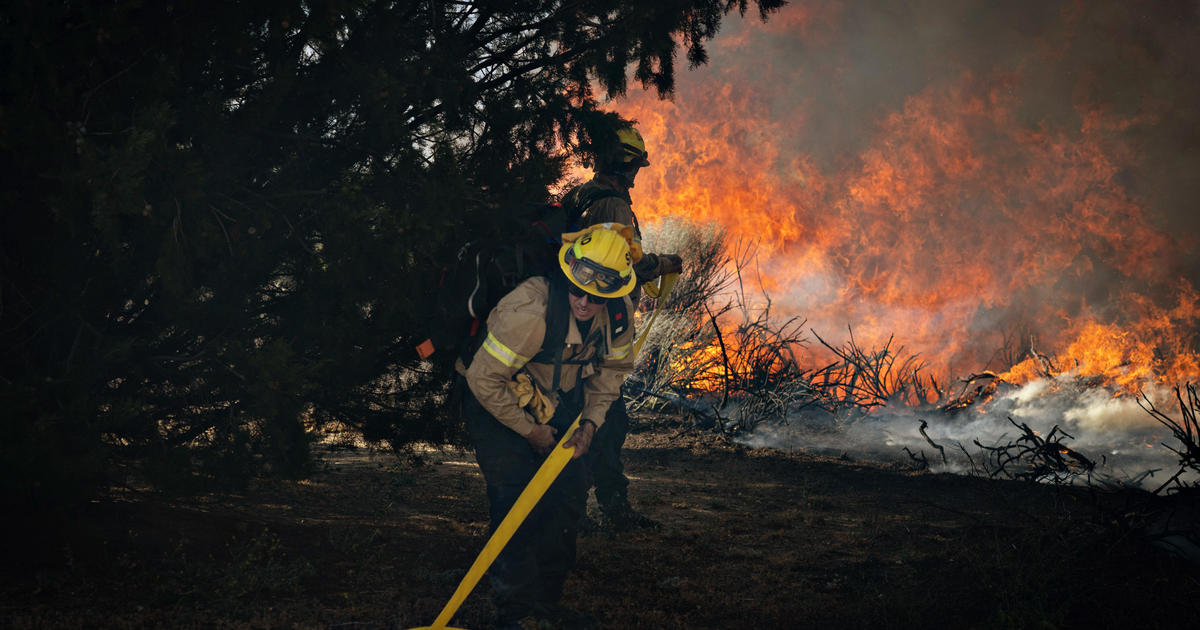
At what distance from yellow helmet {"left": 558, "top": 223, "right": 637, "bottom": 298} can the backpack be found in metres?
0.16

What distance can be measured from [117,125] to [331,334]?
137cm

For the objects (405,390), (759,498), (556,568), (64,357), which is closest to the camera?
(64,357)

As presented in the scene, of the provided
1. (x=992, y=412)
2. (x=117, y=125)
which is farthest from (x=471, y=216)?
(x=992, y=412)

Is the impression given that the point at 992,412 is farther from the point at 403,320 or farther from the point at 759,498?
the point at 403,320

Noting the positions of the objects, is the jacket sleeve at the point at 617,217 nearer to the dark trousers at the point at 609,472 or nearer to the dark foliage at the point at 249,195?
the dark foliage at the point at 249,195

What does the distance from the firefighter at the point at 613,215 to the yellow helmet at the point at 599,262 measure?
53.7 inches

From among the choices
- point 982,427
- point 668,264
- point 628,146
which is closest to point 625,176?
point 628,146

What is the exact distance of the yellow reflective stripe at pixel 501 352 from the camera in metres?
3.18

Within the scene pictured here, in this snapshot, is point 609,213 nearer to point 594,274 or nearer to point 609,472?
point 594,274

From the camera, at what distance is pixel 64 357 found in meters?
3.17

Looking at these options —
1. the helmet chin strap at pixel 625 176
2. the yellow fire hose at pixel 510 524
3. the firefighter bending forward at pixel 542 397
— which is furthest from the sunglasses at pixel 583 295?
the helmet chin strap at pixel 625 176

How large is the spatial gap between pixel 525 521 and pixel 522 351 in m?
0.80

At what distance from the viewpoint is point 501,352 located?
125 inches

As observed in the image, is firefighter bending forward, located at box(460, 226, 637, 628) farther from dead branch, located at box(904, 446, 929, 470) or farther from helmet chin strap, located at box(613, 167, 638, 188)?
dead branch, located at box(904, 446, 929, 470)
